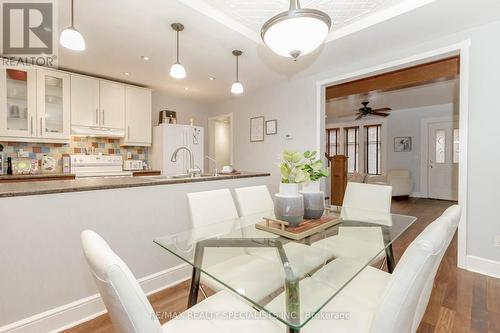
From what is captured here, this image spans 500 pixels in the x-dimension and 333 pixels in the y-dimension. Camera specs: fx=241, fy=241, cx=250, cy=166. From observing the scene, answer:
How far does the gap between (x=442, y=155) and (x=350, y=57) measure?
5.25 m

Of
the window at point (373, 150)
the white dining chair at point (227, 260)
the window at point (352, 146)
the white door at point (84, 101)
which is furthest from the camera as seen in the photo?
the window at point (352, 146)

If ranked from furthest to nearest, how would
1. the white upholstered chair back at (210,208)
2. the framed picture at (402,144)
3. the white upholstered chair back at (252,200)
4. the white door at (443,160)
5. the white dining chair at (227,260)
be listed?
the framed picture at (402,144)
the white door at (443,160)
the white upholstered chair back at (252,200)
the white upholstered chair back at (210,208)
the white dining chair at (227,260)

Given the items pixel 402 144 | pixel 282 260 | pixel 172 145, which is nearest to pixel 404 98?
pixel 402 144

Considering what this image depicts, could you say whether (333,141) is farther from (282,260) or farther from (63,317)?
(63,317)

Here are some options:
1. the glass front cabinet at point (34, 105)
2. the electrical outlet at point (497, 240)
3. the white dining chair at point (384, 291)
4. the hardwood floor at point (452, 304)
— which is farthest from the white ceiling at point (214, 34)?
the hardwood floor at point (452, 304)

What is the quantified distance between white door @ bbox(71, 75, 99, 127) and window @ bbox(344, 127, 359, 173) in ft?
23.1

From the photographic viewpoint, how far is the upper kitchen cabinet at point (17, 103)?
2.99 metres

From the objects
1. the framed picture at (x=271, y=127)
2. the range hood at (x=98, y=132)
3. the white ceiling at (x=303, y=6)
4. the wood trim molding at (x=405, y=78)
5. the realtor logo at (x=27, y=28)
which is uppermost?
the white ceiling at (x=303, y=6)

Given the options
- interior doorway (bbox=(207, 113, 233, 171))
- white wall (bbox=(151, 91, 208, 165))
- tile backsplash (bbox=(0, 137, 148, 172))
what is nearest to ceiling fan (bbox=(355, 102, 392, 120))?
interior doorway (bbox=(207, 113, 233, 171))

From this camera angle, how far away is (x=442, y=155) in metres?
6.36

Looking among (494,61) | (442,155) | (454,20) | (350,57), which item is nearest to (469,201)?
(494,61)

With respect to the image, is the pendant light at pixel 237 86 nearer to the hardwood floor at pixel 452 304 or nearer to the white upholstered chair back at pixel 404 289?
the hardwood floor at pixel 452 304

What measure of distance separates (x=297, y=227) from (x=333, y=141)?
7451 millimetres

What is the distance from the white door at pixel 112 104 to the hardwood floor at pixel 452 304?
2.92m
